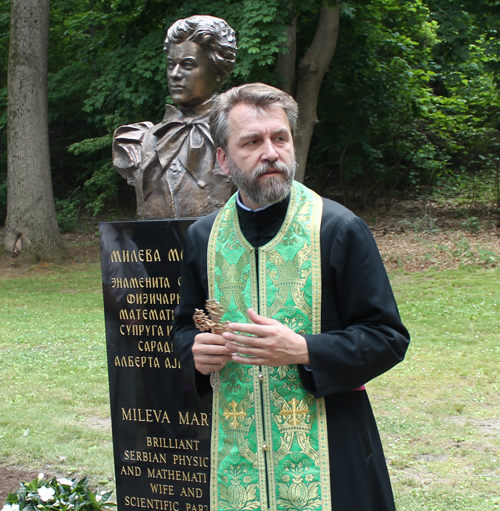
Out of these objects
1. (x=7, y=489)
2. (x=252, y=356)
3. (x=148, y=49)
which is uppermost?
(x=148, y=49)

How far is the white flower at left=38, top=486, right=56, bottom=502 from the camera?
11.5 ft

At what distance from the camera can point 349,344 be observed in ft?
5.94

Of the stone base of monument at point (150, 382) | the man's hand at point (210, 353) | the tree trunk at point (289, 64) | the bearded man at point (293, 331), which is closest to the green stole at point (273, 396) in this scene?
the bearded man at point (293, 331)

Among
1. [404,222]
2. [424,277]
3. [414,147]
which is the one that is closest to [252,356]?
[424,277]

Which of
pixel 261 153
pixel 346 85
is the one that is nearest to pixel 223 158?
pixel 261 153

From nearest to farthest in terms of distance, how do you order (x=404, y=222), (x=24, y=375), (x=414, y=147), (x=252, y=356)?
(x=252, y=356) < (x=24, y=375) < (x=404, y=222) < (x=414, y=147)

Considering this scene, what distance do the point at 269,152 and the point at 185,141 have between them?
159 cm

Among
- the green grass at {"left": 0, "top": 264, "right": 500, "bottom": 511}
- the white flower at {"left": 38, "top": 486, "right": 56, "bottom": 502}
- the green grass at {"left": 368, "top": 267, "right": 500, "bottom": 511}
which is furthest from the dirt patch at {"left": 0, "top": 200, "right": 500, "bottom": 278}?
the white flower at {"left": 38, "top": 486, "right": 56, "bottom": 502}

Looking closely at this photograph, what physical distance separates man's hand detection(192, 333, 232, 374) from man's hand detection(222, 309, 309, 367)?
4.7 inches

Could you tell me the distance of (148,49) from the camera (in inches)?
440

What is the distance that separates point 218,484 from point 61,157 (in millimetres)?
19317

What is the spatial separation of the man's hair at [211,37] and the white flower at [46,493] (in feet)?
8.04

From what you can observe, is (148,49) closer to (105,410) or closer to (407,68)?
(407,68)

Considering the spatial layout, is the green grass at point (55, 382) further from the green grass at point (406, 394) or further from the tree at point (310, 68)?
the tree at point (310, 68)
